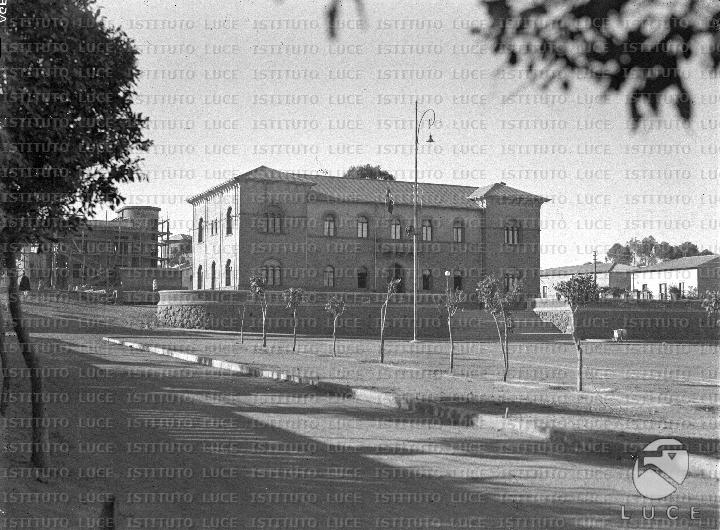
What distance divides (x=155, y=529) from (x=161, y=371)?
13734mm

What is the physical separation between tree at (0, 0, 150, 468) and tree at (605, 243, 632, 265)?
107 metres

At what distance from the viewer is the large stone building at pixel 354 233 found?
51.1 m

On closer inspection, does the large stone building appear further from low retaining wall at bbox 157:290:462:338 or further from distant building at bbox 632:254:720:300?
distant building at bbox 632:254:720:300

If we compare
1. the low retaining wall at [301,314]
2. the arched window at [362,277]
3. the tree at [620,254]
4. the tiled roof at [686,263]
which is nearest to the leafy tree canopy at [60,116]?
the low retaining wall at [301,314]

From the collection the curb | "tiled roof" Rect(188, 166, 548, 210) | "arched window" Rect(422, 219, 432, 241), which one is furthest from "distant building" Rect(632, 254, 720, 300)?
the curb

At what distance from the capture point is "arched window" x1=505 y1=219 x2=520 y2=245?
60500 millimetres

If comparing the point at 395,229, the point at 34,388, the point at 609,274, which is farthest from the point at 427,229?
the point at 34,388

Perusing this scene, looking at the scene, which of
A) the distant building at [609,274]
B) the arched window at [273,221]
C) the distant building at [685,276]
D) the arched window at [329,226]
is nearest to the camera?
the arched window at [273,221]

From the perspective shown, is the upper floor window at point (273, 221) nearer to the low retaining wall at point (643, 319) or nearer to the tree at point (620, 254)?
the low retaining wall at point (643, 319)

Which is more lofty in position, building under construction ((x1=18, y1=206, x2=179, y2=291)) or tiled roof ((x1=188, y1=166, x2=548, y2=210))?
tiled roof ((x1=188, y1=166, x2=548, y2=210))

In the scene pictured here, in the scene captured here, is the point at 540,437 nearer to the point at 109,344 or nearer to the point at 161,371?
the point at 161,371

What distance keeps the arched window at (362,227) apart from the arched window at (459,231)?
7903 millimetres

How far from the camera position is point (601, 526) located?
607 cm

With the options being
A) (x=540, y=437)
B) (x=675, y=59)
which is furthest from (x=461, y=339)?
(x=675, y=59)
